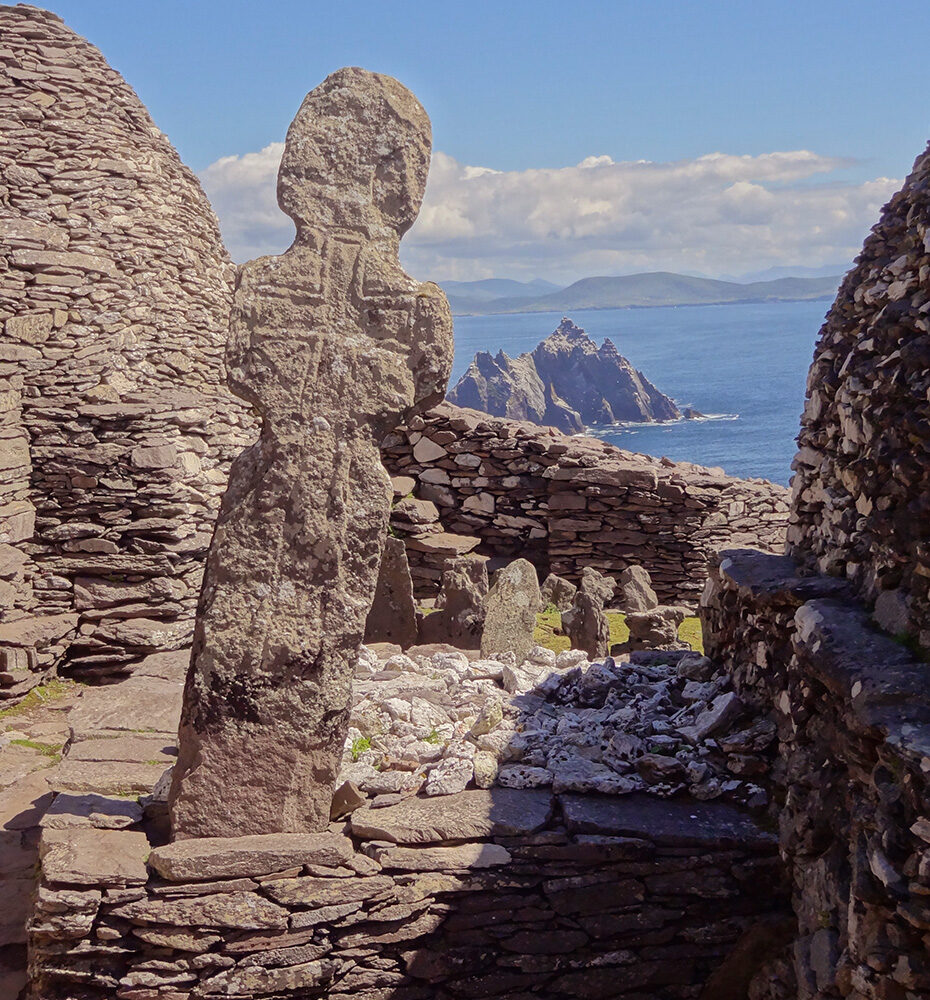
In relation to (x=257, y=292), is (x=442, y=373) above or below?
below

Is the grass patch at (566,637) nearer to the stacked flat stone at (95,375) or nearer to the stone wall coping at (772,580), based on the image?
the stacked flat stone at (95,375)

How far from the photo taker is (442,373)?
4.46 metres

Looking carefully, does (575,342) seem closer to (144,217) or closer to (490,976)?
(144,217)

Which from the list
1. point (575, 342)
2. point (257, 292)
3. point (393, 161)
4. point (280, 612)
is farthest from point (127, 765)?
point (575, 342)

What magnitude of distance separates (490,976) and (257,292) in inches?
121

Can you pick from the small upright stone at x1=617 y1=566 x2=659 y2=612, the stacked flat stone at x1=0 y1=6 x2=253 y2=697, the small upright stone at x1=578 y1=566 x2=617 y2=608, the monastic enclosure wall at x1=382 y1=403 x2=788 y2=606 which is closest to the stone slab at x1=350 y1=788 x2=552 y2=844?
the small upright stone at x1=578 y1=566 x2=617 y2=608

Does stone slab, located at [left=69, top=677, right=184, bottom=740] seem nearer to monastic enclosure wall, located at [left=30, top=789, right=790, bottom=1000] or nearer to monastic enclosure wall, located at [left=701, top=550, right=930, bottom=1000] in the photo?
monastic enclosure wall, located at [left=30, top=789, right=790, bottom=1000]

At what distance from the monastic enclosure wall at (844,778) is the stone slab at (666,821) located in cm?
17

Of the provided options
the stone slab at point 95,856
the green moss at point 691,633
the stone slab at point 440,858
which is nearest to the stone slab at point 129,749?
the stone slab at point 95,856

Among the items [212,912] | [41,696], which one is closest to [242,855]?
[212,912]

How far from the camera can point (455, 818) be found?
14.3 ft

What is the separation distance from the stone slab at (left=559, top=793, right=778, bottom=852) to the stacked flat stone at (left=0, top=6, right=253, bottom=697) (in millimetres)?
5981

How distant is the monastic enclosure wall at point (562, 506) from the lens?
12.1m

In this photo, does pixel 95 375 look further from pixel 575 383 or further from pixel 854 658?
pixel 575 383
